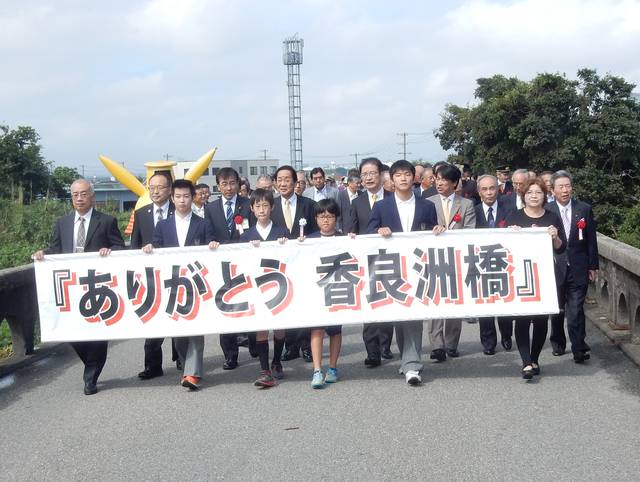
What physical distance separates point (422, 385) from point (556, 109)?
2026 cm

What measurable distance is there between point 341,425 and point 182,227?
2.70m

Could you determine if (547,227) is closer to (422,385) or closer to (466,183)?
(422,385)

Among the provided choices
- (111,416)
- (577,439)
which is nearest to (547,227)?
(577,439)

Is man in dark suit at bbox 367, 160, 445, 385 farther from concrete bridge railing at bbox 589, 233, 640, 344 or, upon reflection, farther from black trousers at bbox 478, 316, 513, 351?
concrete bridge railing at bbox 589, 233, 640, 344

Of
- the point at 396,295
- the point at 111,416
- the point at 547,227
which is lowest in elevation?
the point at 111,416

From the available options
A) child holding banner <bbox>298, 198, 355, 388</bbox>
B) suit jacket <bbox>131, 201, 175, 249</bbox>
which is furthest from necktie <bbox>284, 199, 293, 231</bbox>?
suit jacket <bbox>131, 201, 175, 249</bbox>

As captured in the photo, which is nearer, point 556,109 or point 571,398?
point 571,398

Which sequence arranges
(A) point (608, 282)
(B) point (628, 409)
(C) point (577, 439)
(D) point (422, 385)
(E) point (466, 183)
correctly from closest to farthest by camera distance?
(C) point (577, 439) → (B) point (628, 409) → (D) point (422, 385) → (A) point (608, 282) → (E) point (466, 183)

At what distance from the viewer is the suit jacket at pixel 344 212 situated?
29.3 ft

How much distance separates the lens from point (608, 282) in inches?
372

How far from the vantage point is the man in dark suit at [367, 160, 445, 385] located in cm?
704

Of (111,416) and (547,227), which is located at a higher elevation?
(547,227)

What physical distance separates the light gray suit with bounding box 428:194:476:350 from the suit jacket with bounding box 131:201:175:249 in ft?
9.53

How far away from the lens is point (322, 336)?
7074mm
